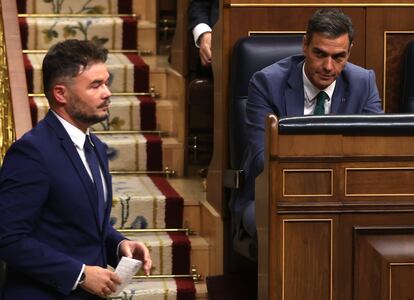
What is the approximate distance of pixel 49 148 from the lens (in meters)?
2.90

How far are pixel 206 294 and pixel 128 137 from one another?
1.06m

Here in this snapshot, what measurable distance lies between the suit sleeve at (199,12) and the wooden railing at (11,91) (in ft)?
2.45

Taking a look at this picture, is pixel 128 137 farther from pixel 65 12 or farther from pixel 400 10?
pixel 400 10

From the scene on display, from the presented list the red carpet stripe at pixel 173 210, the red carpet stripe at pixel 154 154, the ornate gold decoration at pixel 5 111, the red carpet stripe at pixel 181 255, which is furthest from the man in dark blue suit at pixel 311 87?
the red carpet stripe at pixel 154 154

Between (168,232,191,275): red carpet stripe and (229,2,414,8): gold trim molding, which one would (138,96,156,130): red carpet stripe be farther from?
(229,2,414,8): gold trim molding

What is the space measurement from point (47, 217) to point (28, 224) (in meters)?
0.07

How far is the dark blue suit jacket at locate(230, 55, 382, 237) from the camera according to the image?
12.8ft

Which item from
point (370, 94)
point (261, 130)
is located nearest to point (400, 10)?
point (370, 94)

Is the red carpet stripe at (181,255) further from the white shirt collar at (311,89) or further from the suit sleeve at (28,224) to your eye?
the suit sleeve at (28,224)

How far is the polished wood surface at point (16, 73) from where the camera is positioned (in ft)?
13.4

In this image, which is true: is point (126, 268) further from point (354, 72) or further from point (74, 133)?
point (354, 72)

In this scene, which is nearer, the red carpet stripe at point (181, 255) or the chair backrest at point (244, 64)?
the chair backrest at point (244, 64)

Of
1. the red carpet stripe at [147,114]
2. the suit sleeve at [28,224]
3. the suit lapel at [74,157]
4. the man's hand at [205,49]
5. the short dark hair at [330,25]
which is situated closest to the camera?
the suit sleeve at [28,224]

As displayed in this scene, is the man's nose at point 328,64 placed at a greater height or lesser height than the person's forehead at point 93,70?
lesser
